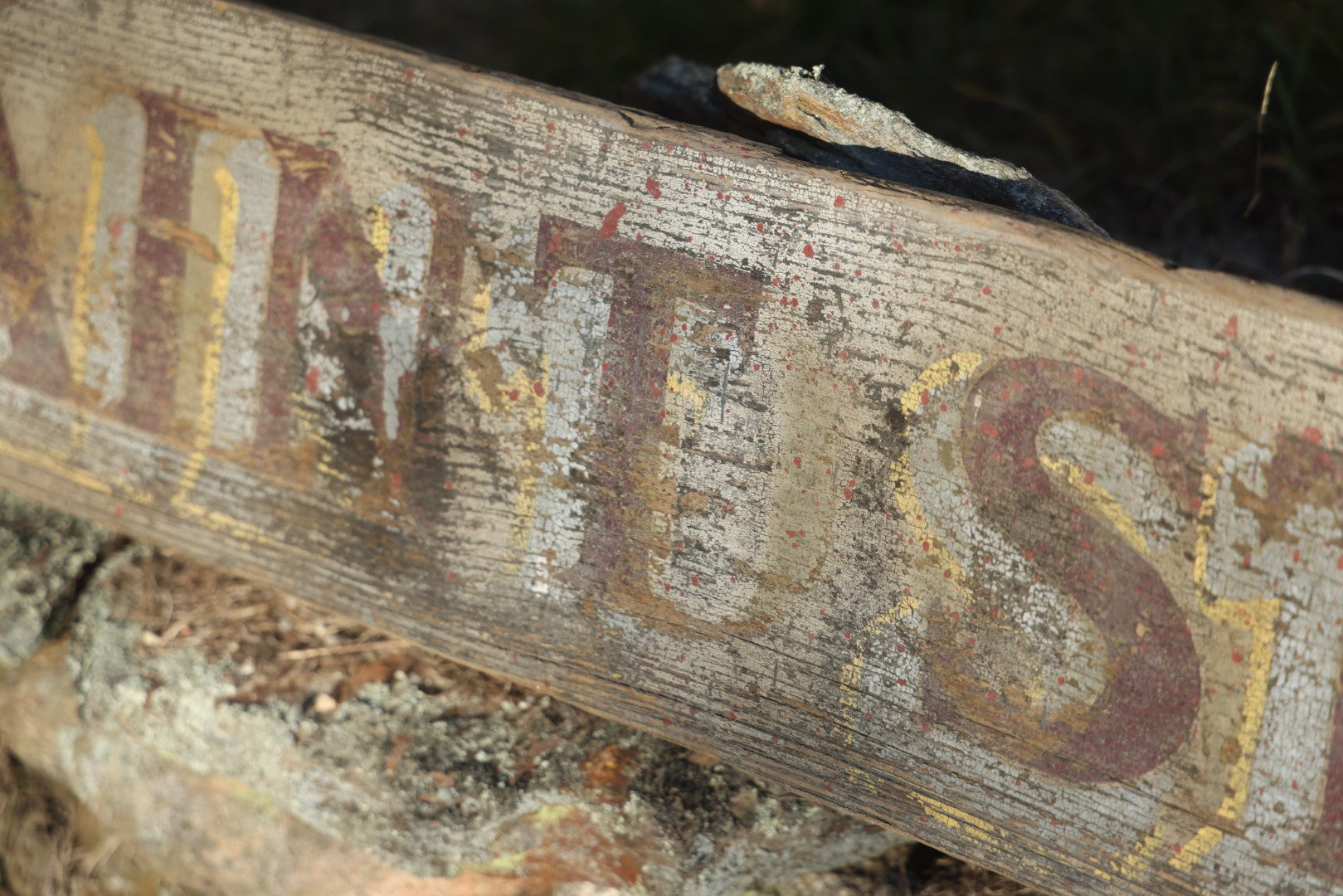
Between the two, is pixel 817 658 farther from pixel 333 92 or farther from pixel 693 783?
pixel 333 92

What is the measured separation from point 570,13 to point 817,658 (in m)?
2.07

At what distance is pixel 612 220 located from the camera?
1.41 meters

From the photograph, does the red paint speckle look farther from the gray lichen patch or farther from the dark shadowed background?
the gray lichen patch

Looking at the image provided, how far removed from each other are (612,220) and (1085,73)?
5.29ft

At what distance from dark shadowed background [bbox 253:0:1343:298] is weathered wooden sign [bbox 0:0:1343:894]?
2.27ft

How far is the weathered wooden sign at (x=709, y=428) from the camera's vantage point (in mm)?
1222

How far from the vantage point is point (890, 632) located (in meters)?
1.37

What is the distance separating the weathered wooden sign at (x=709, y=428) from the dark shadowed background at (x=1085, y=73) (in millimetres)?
692

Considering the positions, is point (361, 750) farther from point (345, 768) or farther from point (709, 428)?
point (709, 428)

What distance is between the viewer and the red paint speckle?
1404 millimetres

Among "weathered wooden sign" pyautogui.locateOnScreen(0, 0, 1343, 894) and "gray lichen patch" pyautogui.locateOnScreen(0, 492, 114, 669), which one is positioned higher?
"weathered wooden sign" pyautogui.locateOnScreen(0, 0, 1343, 894)

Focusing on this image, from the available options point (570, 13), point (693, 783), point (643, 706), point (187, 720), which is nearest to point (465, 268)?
point (643, 706)

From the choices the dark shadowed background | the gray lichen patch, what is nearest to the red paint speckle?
the dark shadowed background

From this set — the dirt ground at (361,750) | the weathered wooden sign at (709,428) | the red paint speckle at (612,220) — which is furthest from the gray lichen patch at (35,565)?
the red paint speckle at (612,220)
